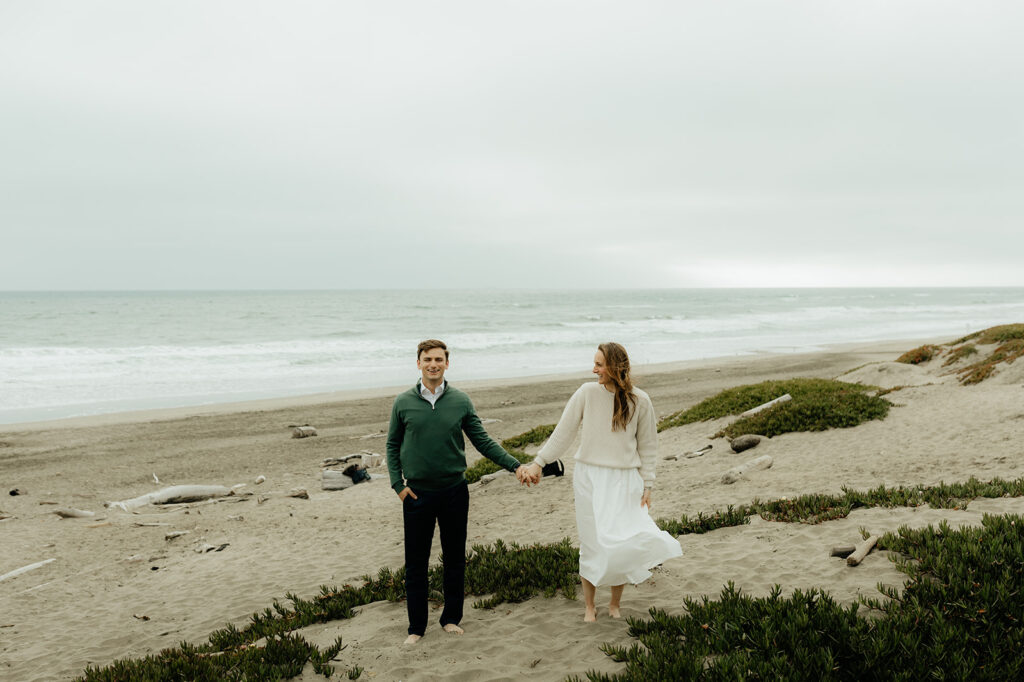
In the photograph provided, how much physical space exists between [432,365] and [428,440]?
634 millimetres

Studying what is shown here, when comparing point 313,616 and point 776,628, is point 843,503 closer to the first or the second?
point 776,628

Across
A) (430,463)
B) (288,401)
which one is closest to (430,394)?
(430,463)

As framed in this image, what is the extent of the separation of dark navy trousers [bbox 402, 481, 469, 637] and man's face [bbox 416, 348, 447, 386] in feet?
3.09

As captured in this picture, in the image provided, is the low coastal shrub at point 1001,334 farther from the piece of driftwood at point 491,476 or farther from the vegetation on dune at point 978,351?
the piece of driftwood at point 491,476

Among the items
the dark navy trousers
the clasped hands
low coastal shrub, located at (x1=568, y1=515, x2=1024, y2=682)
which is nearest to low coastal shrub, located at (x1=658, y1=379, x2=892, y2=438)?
low coastal shrub, located at (x1=568, y1=515, x2=1024, y2=682)

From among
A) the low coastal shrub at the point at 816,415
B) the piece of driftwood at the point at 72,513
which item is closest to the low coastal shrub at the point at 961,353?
the low coastal shrub at the point at 816,415

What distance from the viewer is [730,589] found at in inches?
209

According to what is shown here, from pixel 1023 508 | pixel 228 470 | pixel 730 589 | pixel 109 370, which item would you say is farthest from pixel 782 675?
pixel 109 370

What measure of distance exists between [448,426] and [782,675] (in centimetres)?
300

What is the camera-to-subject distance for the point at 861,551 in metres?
5.73

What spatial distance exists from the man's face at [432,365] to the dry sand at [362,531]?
7.71 ft

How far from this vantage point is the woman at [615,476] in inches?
193

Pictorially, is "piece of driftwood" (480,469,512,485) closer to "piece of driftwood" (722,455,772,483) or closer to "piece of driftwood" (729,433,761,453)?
"piece of driftwood" (722,455,772,483)

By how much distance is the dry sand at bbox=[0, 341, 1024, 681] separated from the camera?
555 cm
